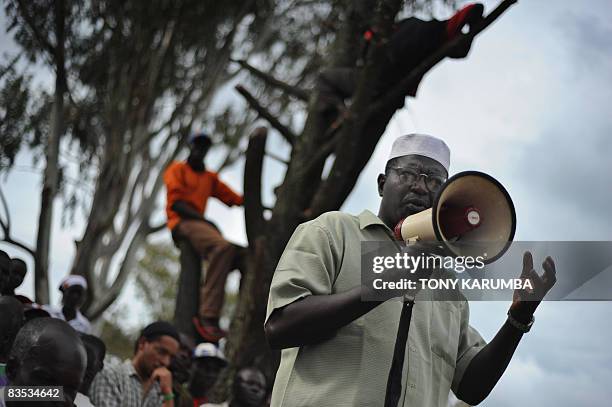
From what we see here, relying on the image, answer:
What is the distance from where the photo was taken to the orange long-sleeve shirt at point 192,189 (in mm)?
7488

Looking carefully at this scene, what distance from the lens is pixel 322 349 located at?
2273 millimetres

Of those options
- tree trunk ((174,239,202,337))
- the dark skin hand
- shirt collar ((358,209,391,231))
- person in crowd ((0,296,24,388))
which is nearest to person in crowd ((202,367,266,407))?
→ tree trunk ((174,239,202,337))

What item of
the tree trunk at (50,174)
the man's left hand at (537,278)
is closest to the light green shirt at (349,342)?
the man's left hand at (537,278)

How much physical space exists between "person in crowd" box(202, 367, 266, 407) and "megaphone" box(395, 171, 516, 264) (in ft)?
11.3

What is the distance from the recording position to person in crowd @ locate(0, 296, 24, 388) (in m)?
3.18

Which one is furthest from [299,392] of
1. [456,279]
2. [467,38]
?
[467,38]

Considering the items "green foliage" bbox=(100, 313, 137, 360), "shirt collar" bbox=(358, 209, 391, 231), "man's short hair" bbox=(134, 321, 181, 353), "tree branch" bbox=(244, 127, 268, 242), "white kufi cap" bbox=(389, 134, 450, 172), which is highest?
"green foliage" bbox=(100, 313, 137, 360)

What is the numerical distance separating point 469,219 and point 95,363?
285cm

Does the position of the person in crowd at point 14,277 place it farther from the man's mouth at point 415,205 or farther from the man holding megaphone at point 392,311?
the man's mouth at point 415,205

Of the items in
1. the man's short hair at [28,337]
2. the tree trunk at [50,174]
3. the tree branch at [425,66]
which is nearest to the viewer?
the man's short hair at [28,337]

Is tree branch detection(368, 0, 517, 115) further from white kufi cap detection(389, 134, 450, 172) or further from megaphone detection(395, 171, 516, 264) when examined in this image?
megaphone detection(395, 171, 516, 264)

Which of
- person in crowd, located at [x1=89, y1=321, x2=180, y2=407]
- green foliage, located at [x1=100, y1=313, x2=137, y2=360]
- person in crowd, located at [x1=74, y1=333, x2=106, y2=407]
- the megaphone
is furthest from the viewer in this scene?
green foliage, located at [x1=100, y1=313, x2=137, y2=360]

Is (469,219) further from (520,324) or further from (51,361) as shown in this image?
(51,361)

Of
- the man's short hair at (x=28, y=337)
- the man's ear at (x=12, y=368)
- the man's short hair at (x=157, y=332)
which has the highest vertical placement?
the man's short hair at (x=157, y=332)
